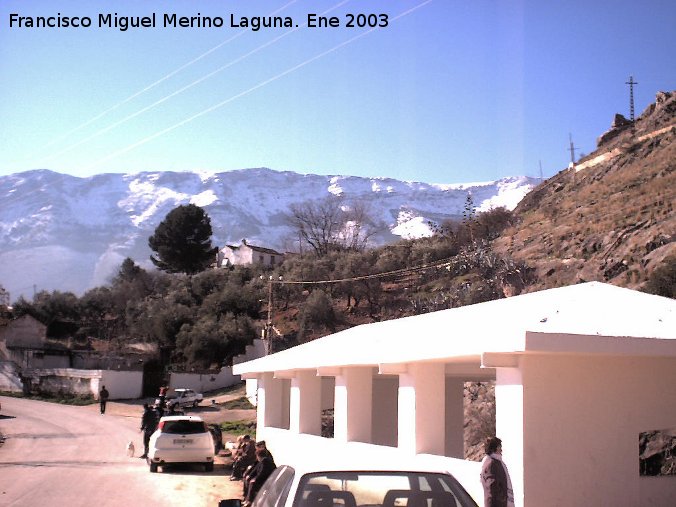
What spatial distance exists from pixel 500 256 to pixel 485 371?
33356 mm

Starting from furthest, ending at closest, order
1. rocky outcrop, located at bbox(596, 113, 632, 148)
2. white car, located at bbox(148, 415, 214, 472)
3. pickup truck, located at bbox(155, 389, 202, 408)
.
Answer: rocky outcrop, located at bbox(596, 113, 632, 148) → pickup truck, located at bbox(155, 389, 202, 408) → white car, located at bbox(148, 415, 214, 472)

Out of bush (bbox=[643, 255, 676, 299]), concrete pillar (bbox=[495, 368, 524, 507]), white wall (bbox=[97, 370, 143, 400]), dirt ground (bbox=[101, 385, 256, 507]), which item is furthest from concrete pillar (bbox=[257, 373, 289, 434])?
white wall (bbox=[97, 370, 143, 400])

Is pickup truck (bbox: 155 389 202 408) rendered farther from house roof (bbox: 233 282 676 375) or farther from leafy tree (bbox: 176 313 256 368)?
house roof (bbox: 233 282 676 375)

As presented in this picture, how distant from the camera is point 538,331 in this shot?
9.85 metres

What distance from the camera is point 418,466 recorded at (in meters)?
6.03

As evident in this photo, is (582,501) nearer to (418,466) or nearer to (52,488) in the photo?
(418,466)

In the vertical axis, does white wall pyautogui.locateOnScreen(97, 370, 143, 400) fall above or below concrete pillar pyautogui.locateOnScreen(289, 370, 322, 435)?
below

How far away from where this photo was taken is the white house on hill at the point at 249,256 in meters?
94.0

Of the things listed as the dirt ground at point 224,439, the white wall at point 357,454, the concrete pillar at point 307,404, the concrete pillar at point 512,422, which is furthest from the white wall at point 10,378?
the concrete pillar at point 512,422

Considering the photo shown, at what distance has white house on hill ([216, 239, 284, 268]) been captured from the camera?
94.0 metres

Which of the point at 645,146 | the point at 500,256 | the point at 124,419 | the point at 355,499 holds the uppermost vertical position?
the point at 645,146

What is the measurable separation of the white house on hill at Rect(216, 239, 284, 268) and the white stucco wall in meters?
81.0

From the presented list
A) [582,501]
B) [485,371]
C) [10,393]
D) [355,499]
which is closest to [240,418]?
[10,393]

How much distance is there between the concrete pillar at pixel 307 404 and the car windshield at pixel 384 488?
14.6 meters
